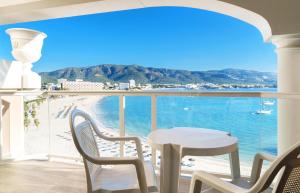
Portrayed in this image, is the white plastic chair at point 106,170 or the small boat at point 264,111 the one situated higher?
the small boat at point 264,111

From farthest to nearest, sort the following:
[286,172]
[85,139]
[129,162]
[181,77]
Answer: [181,77] → [85,139] → [129,162] → [286,172]

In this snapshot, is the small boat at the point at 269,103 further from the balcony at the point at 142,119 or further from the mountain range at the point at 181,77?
the mountain range at the point at 181,77

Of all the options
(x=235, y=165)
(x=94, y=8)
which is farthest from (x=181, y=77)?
(x=235, y=165)

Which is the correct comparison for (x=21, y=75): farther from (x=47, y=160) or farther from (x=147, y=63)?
(x=147, y=63)

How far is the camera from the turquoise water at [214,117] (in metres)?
2.96

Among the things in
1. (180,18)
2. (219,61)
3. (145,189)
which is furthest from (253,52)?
(145,189)

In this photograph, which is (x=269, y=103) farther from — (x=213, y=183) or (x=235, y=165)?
(x=213, y=183)

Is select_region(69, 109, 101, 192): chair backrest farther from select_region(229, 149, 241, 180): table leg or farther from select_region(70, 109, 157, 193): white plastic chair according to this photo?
select_region(229, 149, 241, 180): table leg

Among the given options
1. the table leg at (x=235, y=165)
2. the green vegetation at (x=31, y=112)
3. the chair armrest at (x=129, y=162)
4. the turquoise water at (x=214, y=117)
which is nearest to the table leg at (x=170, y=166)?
the chair armrest at (x=129, y=162)

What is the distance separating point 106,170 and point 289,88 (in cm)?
194

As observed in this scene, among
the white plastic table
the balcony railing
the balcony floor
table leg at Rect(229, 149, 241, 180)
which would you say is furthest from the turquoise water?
the white plastic table

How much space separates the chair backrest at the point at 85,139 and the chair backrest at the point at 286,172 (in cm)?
101

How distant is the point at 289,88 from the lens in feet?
8.89

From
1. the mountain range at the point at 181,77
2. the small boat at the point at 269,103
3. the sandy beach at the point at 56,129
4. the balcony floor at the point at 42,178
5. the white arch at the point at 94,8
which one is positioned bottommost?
the balcony floor at the point at 42,178
